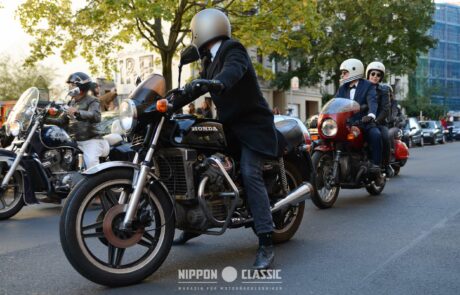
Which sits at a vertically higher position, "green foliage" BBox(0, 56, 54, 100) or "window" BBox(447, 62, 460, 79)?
"window" BBox(447, 62, 460, 79)

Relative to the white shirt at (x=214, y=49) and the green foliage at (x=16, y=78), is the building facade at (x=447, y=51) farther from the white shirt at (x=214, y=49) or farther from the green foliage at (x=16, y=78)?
the white shirt at (x=214, y=49)

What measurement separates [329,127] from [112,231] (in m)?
4.55

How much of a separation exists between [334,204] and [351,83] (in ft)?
5.66

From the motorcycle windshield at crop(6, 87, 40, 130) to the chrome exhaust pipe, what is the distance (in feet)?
12.3

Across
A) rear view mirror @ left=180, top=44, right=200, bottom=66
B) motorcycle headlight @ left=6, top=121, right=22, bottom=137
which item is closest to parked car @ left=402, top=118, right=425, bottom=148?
motorcycle headlight @ left=6, top=121, right=22, bottom=137

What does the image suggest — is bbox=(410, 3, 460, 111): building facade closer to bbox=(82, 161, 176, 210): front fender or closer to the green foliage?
the green foliage

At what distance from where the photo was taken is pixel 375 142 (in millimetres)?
8234

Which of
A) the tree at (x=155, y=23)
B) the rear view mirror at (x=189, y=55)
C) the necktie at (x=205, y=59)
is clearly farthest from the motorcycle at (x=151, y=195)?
the tree at (x=155, y=23)

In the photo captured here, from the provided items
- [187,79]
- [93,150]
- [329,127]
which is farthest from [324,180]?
[187,79]

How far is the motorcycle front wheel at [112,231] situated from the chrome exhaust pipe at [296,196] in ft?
3.80

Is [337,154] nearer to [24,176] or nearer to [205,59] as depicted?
[205,59]

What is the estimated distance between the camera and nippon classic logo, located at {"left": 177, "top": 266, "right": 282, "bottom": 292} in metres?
4.06

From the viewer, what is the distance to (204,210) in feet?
14.1

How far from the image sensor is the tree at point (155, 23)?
18.0 m
